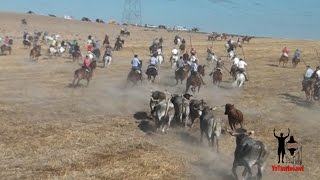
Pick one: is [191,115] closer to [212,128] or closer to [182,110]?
[182,110]

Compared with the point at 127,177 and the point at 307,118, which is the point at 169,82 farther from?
the point at 127,177

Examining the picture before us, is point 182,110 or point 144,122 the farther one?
point 144,122

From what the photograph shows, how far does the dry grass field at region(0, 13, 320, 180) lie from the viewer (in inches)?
626

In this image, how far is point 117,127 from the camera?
2131 centimetres

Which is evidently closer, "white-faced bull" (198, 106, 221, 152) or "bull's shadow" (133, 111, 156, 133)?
"white-faced bull" (198, 106, 221, 152)

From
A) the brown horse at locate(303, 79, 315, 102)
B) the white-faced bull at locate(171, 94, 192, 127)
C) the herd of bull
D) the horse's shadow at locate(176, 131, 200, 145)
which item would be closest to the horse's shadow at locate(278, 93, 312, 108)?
the brown horse at locate(303, 79, 315, 102)

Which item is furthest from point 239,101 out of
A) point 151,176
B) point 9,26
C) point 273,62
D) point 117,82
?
point 9,26

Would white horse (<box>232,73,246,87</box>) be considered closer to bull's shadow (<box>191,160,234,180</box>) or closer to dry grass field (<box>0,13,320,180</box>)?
dry grass field (<box>0,13,320,180</box>)

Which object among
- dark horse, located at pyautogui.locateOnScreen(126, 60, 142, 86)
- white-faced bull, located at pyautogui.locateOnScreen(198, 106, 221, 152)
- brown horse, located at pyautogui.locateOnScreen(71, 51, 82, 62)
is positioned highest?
brown horse, located at pyautogui.locateOnScreen(71, 51, 82, 62)

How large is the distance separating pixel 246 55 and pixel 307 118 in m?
33.2

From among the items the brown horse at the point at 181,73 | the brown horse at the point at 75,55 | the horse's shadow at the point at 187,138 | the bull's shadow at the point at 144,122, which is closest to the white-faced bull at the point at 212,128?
the horse's shadow at the point at 187,138

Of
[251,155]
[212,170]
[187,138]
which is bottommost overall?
[212,170]

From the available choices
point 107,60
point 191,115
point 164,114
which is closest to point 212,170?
point 164,114

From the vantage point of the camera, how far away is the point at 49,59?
47062 millimetres
